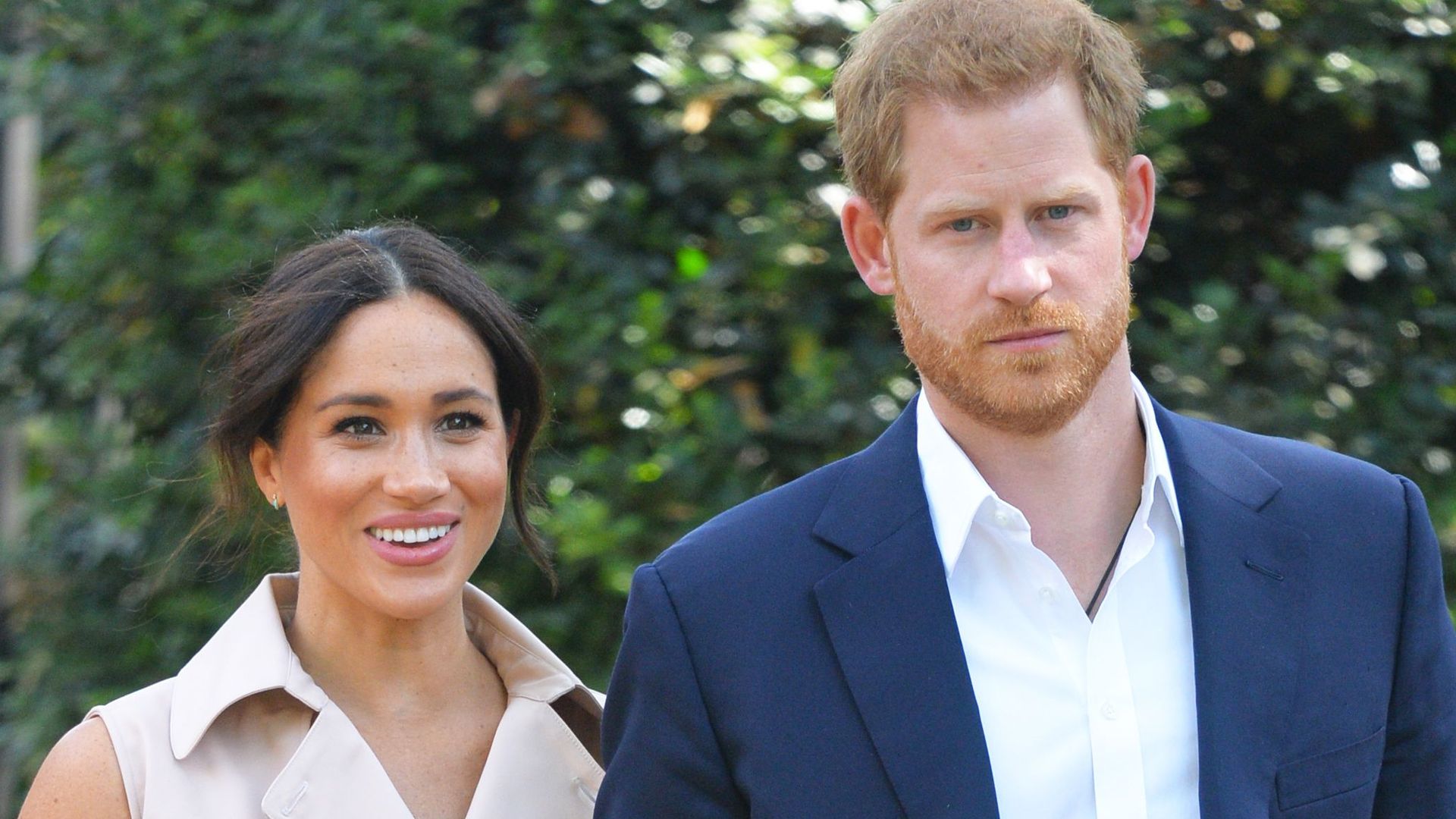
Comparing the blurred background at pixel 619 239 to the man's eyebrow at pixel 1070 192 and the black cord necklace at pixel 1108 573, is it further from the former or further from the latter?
the man's eyebrow at pixel 1070 192

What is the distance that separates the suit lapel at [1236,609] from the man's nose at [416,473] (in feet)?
3.38

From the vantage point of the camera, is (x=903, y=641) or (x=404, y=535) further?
(x=404, y=535)

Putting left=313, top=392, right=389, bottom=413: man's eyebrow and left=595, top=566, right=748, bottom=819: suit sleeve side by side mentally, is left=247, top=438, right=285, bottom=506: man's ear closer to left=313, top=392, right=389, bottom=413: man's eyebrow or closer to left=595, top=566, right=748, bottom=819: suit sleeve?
left=313, top=392, right=389, bottom=413: man's eyebrow

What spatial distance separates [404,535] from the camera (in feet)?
8.15

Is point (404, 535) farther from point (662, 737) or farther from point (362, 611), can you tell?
point (662, 737)

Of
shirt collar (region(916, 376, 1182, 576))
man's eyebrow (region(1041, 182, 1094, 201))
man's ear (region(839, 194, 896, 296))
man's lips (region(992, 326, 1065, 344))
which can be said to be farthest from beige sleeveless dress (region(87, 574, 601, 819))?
man's eyebrow (region(1041, 182, 1094, 201))

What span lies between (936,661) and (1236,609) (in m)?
0.39

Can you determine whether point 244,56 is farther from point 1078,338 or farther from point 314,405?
point 1078,338

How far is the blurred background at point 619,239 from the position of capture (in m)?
3.48

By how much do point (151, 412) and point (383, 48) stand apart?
3.55ft

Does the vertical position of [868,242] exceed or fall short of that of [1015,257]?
it falls short

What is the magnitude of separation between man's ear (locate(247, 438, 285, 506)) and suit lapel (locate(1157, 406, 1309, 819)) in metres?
1.30

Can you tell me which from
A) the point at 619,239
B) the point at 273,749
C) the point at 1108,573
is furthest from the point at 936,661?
the point at 619,239

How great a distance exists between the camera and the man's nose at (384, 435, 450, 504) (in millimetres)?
2449
